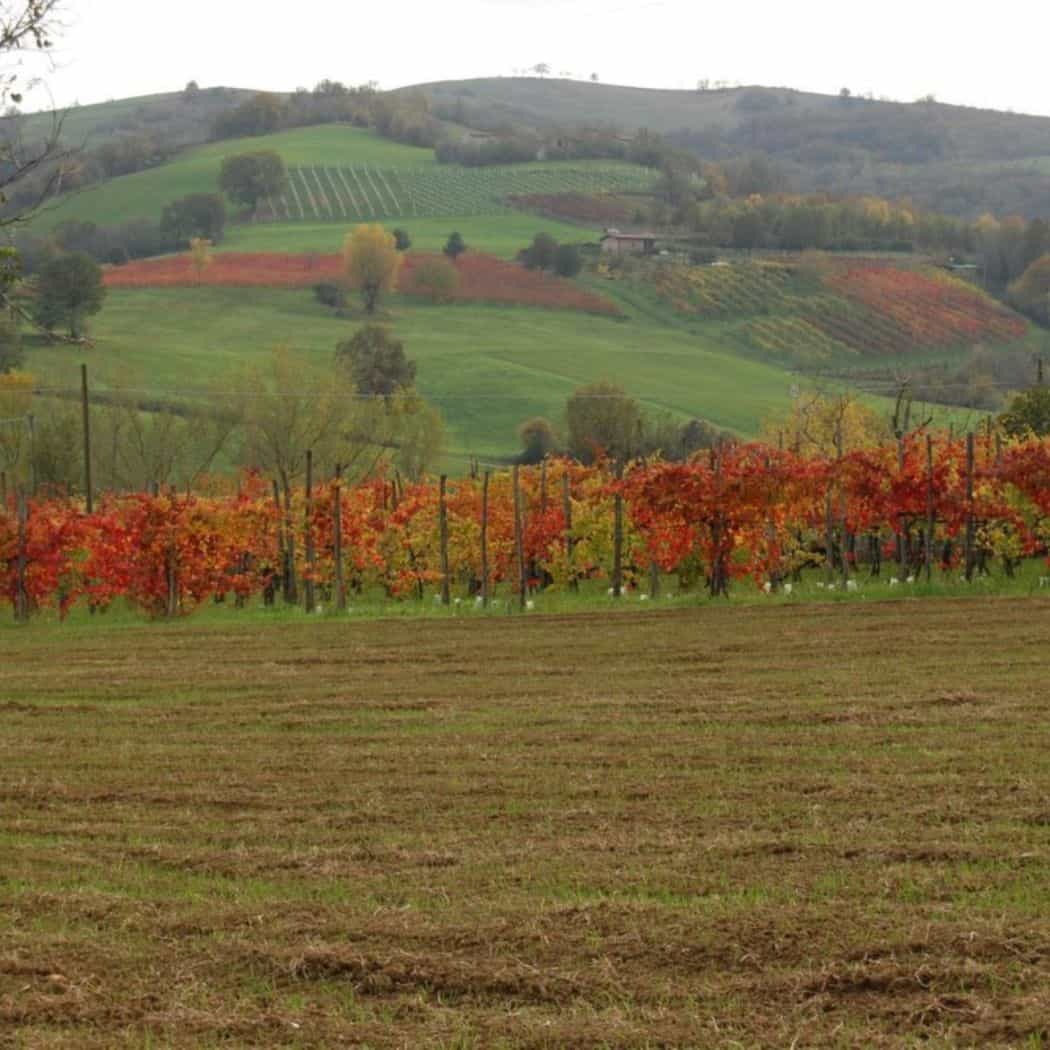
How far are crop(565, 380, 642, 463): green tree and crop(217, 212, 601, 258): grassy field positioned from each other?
49.3 m

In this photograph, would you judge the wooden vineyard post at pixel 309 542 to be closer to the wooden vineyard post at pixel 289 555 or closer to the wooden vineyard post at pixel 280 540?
the wooden vineyard post at pixel 289 555

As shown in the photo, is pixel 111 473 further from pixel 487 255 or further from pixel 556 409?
pixel 487 255

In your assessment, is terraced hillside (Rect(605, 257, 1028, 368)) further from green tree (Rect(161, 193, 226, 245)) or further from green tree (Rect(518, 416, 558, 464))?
green tree (Rect(161, 193, 226, 245))

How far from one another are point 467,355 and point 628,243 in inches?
A: 1527

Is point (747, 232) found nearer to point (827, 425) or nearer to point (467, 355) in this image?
point (467, 355)

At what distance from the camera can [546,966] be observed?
843cm

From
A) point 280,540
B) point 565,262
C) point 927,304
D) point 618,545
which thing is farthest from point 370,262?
point 618,545

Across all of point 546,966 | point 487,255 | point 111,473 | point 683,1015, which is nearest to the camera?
point 683,1015

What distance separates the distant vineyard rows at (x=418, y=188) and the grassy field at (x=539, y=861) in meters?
123

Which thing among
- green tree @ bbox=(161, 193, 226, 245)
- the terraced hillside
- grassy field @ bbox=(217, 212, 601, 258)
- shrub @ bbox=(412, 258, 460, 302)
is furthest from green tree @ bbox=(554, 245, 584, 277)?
green tree @ bbox=(161, 193, 226, 245)

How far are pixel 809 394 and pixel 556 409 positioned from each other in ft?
39.8

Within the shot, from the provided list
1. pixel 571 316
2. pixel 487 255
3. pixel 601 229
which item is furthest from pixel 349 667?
pixel 601 229

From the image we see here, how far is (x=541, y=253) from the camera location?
120750mm

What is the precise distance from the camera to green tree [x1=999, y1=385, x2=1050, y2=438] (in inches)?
2031
